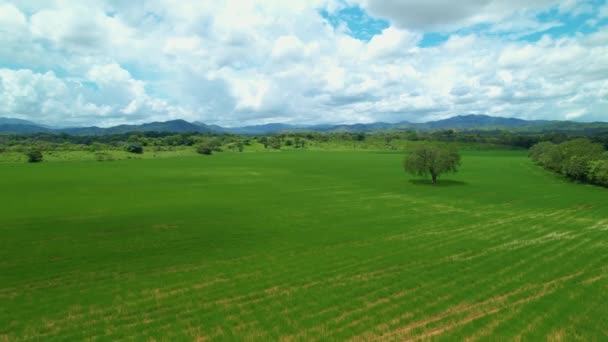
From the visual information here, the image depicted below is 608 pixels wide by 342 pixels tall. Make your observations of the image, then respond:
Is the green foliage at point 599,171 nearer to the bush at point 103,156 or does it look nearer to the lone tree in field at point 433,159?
the lone tree in field at point 433,159

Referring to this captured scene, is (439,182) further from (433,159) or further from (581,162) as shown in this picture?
(581,162)

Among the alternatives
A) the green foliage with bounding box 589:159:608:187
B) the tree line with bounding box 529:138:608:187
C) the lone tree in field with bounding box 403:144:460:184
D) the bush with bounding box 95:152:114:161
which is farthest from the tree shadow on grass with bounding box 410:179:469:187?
the bush with bounding box 95:152:114:161

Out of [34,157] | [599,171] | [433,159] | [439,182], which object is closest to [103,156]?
[34,157]

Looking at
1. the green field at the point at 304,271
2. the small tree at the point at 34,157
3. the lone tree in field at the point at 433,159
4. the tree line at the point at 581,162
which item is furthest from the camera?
the small tree at the point at 34,157

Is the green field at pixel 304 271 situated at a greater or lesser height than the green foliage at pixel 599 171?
lesser

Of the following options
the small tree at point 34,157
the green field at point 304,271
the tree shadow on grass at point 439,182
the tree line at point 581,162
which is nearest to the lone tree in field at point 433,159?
the tree shadow on grass at point 439,182

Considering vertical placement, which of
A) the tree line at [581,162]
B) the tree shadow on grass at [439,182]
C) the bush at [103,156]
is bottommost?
the tree shadow on grass at [439,182]
